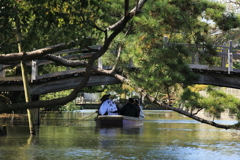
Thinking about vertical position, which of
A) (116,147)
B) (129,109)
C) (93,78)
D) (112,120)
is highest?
(93,78)

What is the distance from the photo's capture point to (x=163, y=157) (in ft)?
39.8

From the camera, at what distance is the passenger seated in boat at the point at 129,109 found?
24219mm

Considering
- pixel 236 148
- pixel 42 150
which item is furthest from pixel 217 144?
pixel 42 150

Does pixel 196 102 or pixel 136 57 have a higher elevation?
pixel 136 57

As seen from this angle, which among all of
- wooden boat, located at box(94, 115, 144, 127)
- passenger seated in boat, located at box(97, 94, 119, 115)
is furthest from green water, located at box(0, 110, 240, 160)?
passenger seated in boat, located at box(97, 94, 119, 115)

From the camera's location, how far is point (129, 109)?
80.0 feet

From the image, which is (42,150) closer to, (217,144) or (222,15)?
(217,144)

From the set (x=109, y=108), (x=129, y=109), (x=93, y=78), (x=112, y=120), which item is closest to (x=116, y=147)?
(x=93, y=78)

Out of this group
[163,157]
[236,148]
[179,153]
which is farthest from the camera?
[236,148]

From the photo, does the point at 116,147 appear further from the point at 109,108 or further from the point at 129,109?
the point at 129,109

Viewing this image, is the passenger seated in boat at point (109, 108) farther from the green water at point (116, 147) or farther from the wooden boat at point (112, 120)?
the green water at point (116, 147)

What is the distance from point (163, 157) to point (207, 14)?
558 centimetres

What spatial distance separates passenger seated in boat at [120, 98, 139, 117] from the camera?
2422 cm

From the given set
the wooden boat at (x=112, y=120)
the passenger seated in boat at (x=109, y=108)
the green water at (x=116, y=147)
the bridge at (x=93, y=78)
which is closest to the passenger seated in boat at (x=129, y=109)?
the passenger seated in boat at (x=109, y=108)
